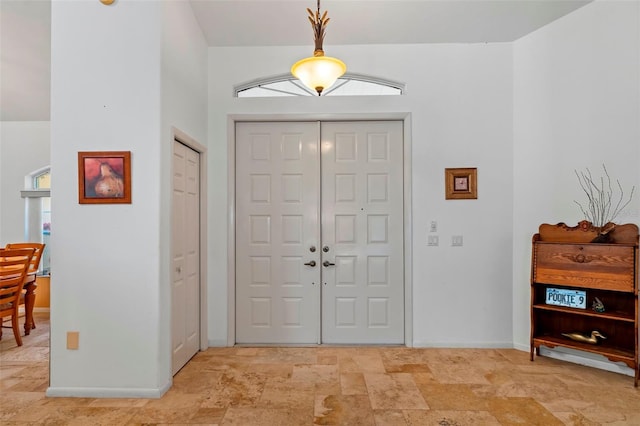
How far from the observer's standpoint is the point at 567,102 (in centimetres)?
323

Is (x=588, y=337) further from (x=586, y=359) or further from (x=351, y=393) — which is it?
(x=351, y=393)

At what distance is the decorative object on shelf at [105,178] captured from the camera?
2.57 m

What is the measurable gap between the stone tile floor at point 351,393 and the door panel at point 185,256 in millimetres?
225

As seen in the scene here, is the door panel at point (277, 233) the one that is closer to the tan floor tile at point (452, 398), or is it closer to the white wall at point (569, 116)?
the tan floor tile at point (452, 398)

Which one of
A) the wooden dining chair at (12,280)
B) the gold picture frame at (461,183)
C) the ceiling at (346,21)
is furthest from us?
the gold picture frame at (461,183)

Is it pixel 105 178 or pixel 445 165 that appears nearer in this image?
pixel 105 178

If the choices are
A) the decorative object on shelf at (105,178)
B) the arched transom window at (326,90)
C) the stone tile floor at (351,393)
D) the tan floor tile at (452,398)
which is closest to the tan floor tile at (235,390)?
the stone tile floor at (351,393)

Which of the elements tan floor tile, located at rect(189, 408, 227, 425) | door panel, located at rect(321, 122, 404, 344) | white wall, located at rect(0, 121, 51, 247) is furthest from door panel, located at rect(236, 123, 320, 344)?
white wall, located at rect(0, 121, 51, 247)

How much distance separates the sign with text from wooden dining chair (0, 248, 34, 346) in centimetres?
515

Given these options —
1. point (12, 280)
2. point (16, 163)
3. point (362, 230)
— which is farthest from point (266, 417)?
point (16, 163)

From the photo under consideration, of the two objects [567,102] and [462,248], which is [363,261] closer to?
[462,248]

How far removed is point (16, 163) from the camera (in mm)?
5629

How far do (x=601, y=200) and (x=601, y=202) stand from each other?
0.06ft

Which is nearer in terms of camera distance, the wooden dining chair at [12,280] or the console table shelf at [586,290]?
the console table shelf at [586,290]
